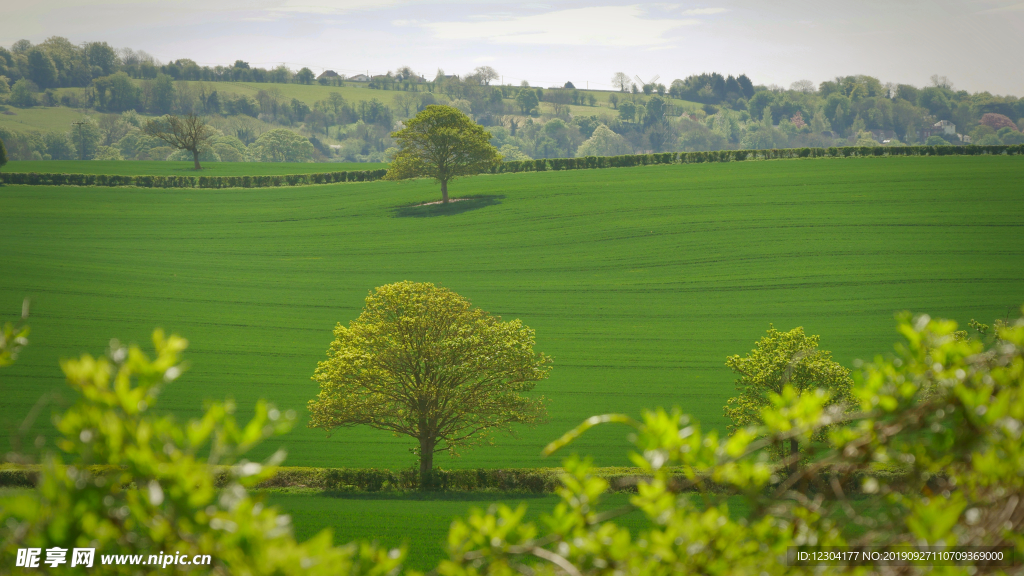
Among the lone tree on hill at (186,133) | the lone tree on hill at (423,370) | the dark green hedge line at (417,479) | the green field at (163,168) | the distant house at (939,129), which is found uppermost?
the distant house at (939,129)

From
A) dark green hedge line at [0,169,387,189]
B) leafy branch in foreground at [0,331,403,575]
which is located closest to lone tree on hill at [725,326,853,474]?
leafy branch in foreground at [0,331,403,575]

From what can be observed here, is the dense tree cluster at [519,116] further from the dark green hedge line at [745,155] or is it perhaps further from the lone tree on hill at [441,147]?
the lone tree on hill at [441,147]

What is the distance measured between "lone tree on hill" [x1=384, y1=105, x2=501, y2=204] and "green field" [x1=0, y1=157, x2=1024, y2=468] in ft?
14.7

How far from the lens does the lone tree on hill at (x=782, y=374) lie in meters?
21.8

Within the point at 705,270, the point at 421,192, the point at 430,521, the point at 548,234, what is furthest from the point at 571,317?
the point at 421,192

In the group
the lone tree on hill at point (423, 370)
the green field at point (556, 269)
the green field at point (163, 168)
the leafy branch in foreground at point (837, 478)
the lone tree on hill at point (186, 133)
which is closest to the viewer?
the leafy branch in foreground at point (837, 478)

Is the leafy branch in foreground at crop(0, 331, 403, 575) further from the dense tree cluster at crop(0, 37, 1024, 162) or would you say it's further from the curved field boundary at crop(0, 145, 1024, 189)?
the dense tree cluster at crop(0, 37, 1024, 162)

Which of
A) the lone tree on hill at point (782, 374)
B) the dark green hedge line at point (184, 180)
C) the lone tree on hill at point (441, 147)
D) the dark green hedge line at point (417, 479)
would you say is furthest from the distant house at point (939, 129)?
the dark green hedge line at point (417, 479)

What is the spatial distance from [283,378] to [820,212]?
47838 millimetres

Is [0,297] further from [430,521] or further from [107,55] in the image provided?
[107,55]

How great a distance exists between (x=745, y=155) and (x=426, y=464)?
66037 mm

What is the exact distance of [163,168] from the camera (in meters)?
86.2

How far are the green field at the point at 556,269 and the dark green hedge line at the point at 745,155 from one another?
11.3ft

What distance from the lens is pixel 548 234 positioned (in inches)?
2239
